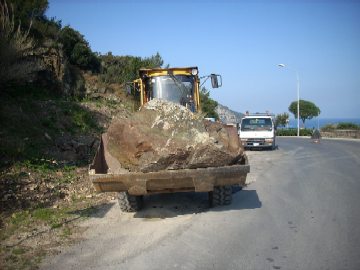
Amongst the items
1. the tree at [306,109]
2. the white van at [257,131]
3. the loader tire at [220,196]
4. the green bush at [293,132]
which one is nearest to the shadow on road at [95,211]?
the loader tire at [220,196]

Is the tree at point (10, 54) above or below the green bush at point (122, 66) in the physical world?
below

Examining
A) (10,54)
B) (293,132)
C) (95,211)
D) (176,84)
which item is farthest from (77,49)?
(293,132)

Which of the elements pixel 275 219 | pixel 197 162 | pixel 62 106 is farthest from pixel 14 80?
pixel 275 219

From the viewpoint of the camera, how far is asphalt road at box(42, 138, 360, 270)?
476 cm

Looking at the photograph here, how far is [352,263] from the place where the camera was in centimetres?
461

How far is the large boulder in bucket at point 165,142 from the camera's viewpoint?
6289 mm

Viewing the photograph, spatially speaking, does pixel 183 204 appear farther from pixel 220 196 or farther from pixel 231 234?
pixel 231 234

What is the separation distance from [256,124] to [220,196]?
1531 cm

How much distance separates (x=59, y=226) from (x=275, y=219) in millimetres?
3584

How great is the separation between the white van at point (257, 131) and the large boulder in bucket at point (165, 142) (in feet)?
47.2

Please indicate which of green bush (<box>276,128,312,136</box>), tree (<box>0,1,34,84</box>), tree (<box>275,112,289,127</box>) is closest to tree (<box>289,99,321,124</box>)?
tree (<box>275,112,289,127</box>)

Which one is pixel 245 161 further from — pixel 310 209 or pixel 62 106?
pixel 62 106

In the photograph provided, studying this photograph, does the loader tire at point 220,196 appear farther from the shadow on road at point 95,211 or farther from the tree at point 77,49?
the tree at point 77,49

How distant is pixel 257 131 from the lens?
21.4 m
